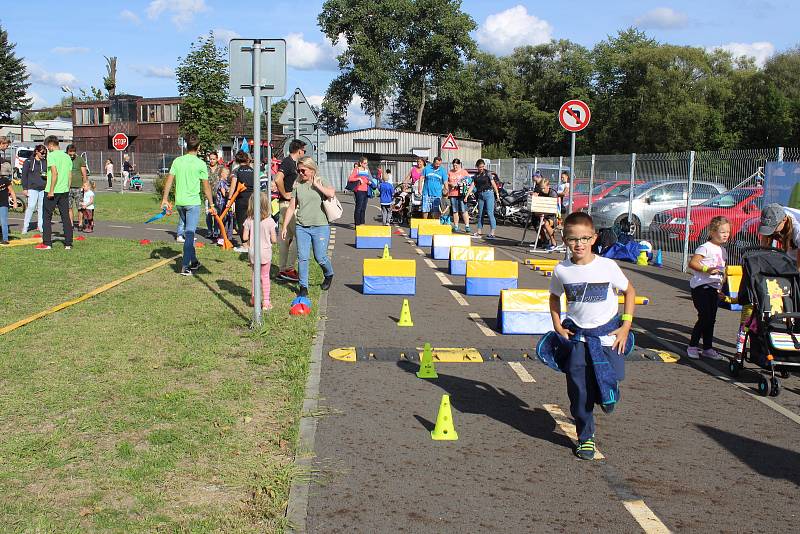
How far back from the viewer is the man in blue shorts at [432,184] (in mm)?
23359

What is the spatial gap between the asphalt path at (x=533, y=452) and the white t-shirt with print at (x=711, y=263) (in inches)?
34.1

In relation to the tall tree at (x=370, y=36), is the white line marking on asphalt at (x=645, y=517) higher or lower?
lower

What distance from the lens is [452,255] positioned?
567 inches

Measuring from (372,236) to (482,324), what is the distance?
343 inches

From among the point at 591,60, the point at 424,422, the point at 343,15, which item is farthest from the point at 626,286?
the point at 591,60

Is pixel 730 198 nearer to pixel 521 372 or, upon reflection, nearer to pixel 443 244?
pixel 443 244

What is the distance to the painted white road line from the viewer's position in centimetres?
559

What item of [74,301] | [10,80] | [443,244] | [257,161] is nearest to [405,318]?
[257,161]

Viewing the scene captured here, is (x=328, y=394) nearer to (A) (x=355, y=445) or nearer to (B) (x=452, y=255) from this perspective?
(A) (x=355, y=445)

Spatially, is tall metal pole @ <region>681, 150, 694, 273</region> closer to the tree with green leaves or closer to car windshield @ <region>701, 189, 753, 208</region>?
car windshield @ <region>701, 189, 753, 208</region>

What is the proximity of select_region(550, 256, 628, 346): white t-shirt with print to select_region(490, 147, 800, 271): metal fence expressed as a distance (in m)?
9.93

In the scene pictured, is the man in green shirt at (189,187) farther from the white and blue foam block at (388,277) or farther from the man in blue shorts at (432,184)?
the man in blue shorts at (432,184)

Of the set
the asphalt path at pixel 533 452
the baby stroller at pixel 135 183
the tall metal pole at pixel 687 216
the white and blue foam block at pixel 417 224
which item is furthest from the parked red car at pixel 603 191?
the baby stroller at pixel 135 183

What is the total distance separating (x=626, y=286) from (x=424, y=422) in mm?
1798
